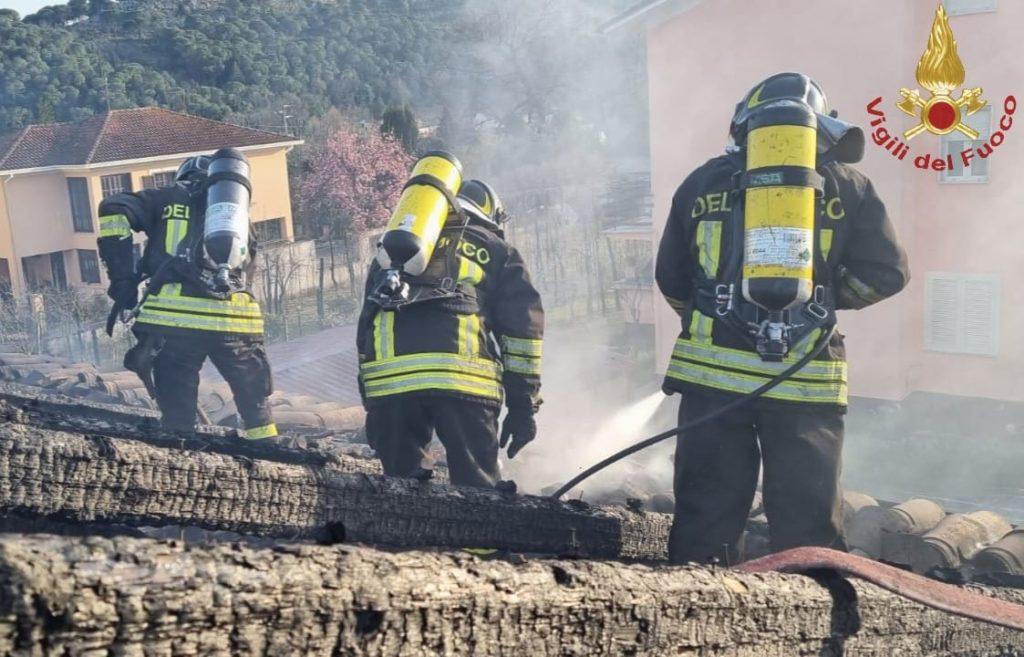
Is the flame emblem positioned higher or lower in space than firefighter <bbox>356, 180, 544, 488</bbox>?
higher

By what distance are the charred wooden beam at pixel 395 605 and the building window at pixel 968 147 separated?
430 inches

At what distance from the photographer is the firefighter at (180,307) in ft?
18.3

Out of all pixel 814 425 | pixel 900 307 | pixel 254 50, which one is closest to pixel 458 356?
pixel 814 425

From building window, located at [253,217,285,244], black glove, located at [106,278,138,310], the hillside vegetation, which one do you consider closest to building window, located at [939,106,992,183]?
black glove, located at [106,278,138,310]

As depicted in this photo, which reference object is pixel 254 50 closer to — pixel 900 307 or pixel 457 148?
pixel 457 148

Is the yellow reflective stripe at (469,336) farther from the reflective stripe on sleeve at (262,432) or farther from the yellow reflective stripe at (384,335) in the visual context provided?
the reflective stripe on sleeve at (262,432)

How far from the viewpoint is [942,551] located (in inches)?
177

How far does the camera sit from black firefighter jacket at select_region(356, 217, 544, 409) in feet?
14.5

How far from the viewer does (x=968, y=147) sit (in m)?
12.8

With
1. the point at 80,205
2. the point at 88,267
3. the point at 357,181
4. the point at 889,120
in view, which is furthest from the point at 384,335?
the point at 88,267

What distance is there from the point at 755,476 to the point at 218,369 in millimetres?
2967

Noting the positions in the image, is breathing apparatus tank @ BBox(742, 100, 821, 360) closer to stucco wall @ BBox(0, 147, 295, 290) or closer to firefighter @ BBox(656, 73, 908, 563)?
firefighter @ BBox(656, 73, 908, 563)

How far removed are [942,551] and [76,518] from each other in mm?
3283

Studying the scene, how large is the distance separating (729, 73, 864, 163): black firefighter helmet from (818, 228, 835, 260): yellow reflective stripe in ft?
0.82
